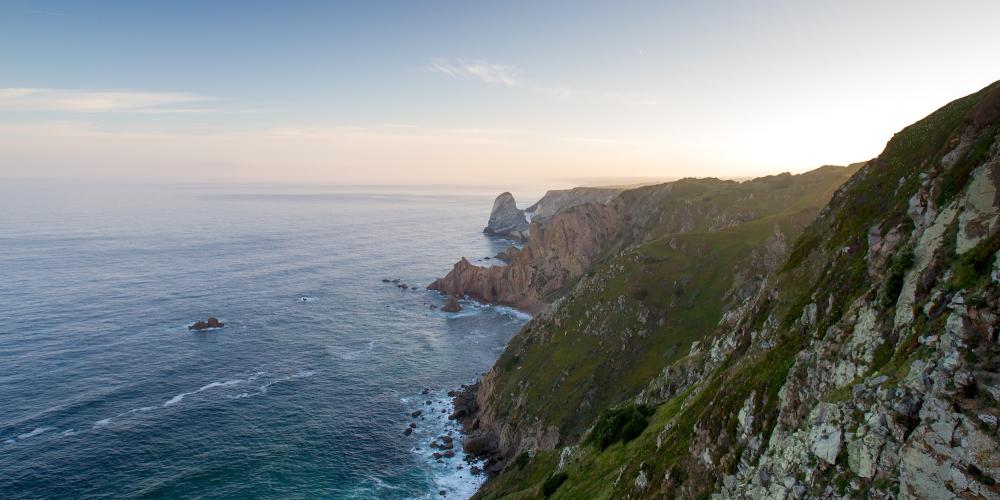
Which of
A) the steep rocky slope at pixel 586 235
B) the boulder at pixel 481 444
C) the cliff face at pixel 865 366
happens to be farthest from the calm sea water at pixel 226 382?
the cliff face at pixel 865 366

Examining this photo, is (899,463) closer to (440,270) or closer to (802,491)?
(802,491)

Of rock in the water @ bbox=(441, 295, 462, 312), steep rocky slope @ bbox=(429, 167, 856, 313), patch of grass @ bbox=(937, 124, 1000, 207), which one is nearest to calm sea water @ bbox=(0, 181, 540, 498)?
rock in the water @ bbox=(441, 295, 462, 312)

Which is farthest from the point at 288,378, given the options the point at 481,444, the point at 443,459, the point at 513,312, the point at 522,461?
the point at 513,312

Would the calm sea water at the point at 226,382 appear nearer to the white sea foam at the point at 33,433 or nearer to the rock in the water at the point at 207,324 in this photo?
the white sea foam at the point at 33,433

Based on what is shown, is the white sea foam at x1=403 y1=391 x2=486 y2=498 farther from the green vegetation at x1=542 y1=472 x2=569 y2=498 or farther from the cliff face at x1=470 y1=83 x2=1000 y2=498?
the green vegetation at x1=542 y1=472 x2=569 y2=498

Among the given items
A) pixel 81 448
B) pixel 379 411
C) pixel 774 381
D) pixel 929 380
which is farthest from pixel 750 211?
pixel 81 448

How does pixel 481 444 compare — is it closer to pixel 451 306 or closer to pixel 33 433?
pixel 33 433

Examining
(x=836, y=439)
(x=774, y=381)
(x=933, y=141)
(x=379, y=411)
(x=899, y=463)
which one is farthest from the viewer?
(x=379, y=411)
